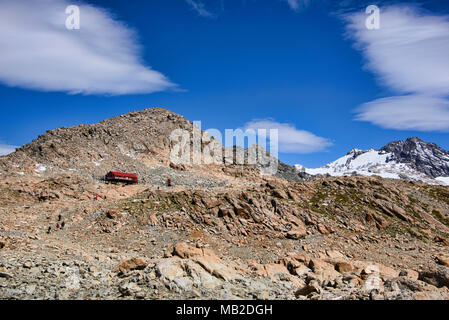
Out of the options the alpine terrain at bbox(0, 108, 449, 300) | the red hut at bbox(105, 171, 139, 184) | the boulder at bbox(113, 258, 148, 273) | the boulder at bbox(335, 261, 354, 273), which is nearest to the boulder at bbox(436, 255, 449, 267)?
the alpine terrain at bbox(0, 108, 449, 300)

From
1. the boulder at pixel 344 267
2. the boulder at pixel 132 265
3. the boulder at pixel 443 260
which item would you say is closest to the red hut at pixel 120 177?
the boulder at pixel 132 265

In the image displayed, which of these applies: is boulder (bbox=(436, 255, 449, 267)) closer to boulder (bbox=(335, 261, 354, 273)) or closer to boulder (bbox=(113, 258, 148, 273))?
boulder (bbox=(335, 261, 354, 273))

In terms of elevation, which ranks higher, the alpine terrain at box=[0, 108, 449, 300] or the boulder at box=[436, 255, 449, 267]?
the alpine terrain at box=[0, 108, 449, 300]

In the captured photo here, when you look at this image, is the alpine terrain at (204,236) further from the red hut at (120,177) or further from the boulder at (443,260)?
the red hut at (120,177)

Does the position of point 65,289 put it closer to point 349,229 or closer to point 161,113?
point 349,229

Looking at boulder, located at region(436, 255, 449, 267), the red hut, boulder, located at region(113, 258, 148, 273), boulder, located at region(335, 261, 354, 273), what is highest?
the red hut

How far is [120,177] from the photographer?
2655 inches

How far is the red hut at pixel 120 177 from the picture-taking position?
66.4 m

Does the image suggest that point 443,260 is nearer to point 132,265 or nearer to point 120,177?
point 132,265

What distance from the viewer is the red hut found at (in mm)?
66438

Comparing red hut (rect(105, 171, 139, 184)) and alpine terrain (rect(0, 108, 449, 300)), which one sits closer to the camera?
alpine terrain (rect(0, 108, 449, 300))

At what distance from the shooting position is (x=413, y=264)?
39.0 meters
